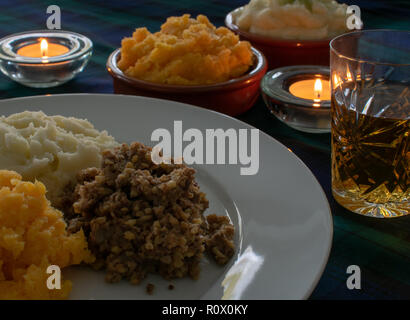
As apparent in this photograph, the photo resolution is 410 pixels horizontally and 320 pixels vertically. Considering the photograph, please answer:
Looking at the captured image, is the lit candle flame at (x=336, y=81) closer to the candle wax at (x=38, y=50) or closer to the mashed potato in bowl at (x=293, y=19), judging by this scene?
the mashed potato in bowl at (x=293, y=19)

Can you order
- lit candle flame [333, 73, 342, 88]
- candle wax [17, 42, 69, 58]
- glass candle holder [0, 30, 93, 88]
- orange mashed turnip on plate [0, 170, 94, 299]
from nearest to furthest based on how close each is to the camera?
orange mashed turnip on plate [0, 170, 94, 299] → lit candle flame [333, 73, 342, 88] → glass candle holder [0, 30, 93, 88] → candle wax [17, 42, 69, 58]

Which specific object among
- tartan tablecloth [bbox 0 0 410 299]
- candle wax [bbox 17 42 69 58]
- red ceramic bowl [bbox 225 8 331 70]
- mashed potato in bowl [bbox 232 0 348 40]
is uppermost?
mashed potato in bowl [bbox 232 0 348 40]

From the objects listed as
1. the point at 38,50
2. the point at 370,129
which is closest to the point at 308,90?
the point at 370,129

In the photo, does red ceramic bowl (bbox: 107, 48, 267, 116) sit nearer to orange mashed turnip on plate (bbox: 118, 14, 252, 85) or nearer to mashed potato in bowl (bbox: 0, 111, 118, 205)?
orange mashed turnip on plate (bbox: 118, 14, 252, 85)

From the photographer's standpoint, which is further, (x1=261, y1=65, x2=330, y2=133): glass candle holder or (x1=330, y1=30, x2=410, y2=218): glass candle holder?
(x1=261, y1=65, x2=330, y2=133): glass candle holder

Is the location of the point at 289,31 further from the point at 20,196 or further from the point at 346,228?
the point at 20,196

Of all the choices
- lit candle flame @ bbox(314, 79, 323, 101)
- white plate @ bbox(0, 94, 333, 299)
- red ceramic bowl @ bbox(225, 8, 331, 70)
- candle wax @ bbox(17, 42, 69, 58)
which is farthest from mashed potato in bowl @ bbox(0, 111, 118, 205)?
red ceramic bowl @ bbox(225, 8, 331, 70)

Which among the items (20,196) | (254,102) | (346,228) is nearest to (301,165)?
(346,228)
